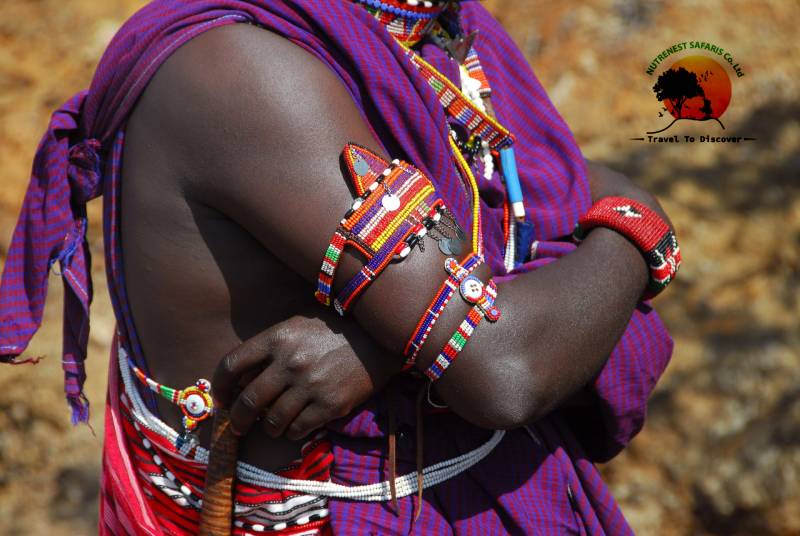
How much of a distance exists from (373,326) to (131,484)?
86cm

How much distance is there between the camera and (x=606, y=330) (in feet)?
5.68

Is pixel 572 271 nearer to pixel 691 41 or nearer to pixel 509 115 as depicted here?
pixel 509 115

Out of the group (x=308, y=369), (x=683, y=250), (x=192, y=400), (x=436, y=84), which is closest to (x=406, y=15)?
(x=436, y=84)

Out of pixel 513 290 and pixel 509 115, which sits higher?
pixel 509 115

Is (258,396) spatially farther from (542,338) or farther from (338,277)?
(542,338)

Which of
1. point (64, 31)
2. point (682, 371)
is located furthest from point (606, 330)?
point (64, 31)

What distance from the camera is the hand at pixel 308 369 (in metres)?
1.61

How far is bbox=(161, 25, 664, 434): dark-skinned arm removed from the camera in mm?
1486

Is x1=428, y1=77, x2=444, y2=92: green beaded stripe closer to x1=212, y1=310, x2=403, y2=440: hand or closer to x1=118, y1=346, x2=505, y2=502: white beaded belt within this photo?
x1=212, y1=310, x2=403, y2=440: hand

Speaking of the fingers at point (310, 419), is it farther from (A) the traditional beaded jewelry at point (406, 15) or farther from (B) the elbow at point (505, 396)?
(A) the traditional beaded jewelry at point (406, 15)

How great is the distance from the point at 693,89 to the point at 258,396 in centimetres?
297

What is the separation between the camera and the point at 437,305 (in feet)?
4.91

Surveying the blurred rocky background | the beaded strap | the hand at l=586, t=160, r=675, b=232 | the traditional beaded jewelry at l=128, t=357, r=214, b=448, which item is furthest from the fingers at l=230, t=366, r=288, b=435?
the blurred rocky background

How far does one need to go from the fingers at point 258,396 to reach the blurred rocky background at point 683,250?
2.81m
